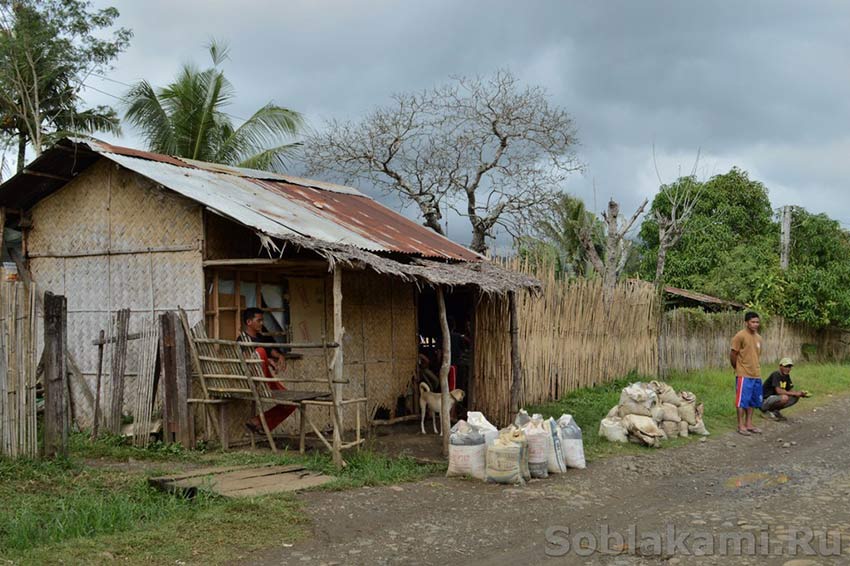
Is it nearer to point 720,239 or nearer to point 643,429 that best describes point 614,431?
point 643,429

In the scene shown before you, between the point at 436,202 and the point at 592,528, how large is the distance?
49.7 ft

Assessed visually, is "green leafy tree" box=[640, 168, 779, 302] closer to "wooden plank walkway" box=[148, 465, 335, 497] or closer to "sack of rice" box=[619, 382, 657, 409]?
"sack of rice" box=[619, 382, 657, 409]

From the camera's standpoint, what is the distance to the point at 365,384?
1105 cm

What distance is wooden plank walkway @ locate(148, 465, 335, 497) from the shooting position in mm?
6543

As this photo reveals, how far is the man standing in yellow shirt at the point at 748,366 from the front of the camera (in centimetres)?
1044

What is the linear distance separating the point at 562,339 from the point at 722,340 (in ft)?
22.3

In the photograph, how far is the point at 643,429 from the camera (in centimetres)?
959

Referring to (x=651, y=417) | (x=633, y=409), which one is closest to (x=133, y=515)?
(x=633, y=409)

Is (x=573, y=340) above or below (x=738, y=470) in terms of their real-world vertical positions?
above

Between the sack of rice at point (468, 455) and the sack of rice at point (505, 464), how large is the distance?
161 mm

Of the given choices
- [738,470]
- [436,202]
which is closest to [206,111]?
[436,202]

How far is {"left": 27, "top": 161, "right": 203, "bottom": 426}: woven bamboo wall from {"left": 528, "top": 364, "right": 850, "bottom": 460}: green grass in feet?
16.5

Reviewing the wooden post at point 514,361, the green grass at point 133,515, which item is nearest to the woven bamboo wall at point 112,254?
the green grass at point 133,515

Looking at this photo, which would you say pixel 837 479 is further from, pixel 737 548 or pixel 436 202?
pixel 436 202
